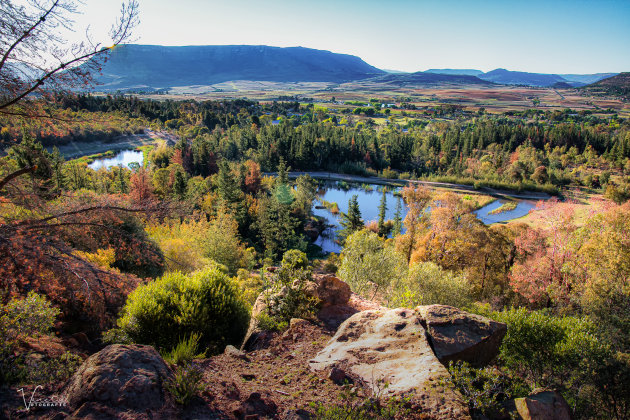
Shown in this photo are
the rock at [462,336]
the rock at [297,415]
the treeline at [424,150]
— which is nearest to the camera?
the rock at [297,415]

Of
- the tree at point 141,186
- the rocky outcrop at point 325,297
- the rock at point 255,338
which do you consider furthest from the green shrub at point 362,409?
the tree at point 141,186

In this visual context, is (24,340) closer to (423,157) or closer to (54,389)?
(54,389)

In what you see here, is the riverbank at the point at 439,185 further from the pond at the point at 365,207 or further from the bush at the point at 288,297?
the bush at the point at 288,297

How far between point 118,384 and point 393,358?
5.91 meters

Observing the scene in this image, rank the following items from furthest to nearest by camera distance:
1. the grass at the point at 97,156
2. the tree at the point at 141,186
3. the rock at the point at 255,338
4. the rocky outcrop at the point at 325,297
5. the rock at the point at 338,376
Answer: the grass at the point at 97,156
the tree at the point at 141,186
the rocky outcrop at the point at 325,297
the rock at the point at 255,338
the rock at the point at 338,376

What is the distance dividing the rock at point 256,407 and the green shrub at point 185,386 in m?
0.92

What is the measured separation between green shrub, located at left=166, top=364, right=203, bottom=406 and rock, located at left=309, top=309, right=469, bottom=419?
3067 millimetres

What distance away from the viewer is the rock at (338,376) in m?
7.78

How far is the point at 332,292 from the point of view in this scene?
43.2ft

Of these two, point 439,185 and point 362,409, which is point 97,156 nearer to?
point 439,185

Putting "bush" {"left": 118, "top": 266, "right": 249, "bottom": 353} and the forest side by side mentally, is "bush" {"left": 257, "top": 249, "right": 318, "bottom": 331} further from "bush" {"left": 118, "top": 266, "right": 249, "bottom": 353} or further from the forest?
"bush" {"left": 118, "top": 266, "right": 249, "bottom": 353}

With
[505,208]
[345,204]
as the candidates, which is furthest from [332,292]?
[505,208]

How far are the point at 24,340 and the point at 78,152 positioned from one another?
93.5m
